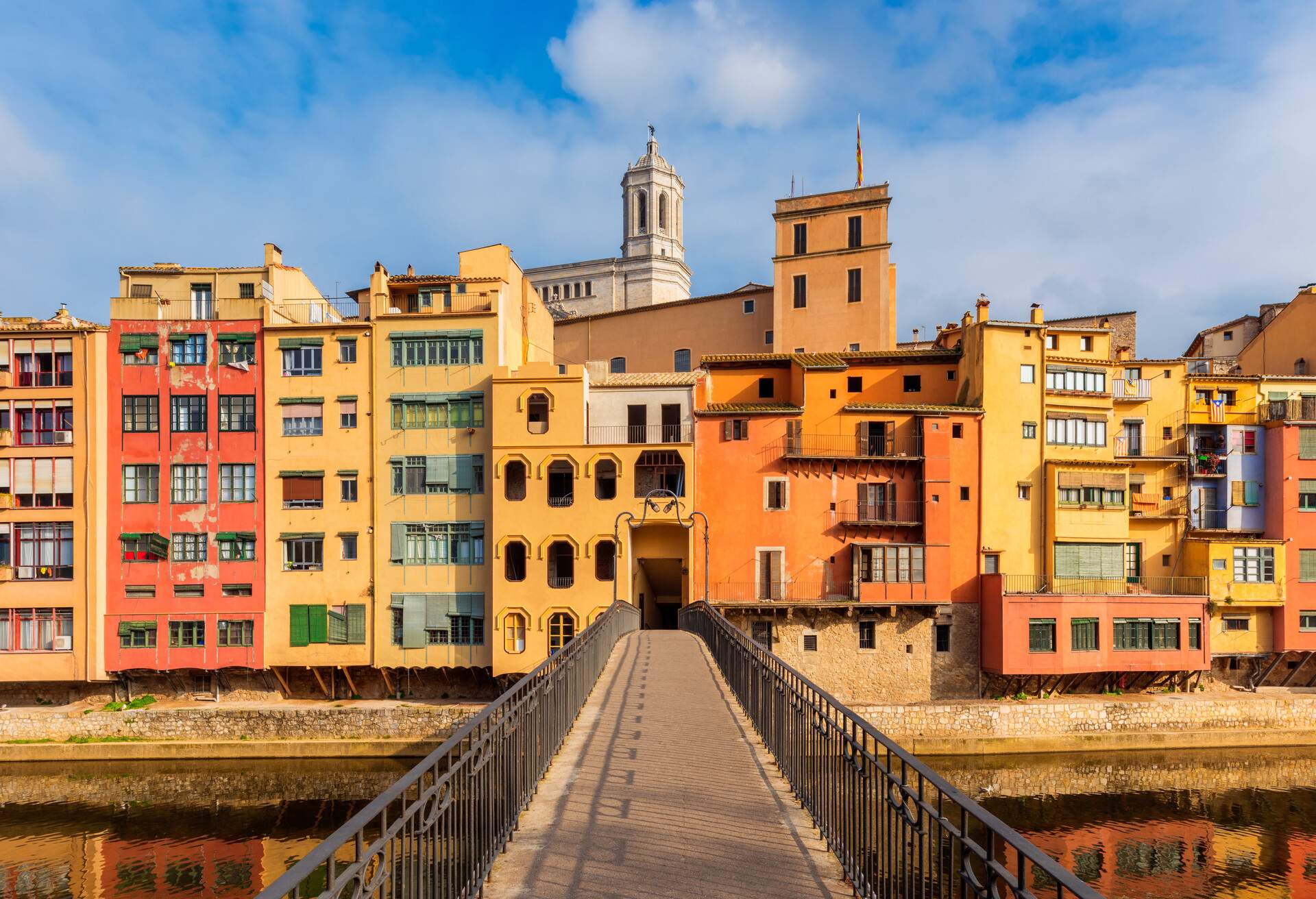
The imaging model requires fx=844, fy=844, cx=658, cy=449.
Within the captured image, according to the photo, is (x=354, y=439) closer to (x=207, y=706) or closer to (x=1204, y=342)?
(x=207, y=706)

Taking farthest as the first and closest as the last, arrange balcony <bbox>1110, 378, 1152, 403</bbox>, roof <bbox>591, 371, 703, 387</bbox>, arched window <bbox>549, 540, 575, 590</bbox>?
balcony <bbox>1110, 378, 1152, 403</bbox> < roof <bbox>591, 371, 703, 387</bbox> < arched window <bbox>549, 540, 575, 590</bbox>

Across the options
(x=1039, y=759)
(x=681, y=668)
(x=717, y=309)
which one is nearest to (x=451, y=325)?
Result: (x=717, y=309)

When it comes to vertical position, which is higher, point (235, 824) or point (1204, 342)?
point (1204, 342)

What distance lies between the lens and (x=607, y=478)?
37562mm

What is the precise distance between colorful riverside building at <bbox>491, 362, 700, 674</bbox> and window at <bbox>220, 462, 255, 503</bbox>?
35.0ft

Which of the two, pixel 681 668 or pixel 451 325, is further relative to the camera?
pixel 451 325

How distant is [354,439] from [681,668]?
24183 mm

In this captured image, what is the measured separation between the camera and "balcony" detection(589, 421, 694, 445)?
124 feet

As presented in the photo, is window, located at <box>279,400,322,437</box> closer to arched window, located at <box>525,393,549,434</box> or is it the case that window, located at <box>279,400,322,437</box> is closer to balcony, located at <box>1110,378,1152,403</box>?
arched window, located at <box>525,393,549,434</box>

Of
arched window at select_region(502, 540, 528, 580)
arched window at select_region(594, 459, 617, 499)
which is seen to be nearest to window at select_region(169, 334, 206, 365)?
arched window at select_region(502, 540, 528, 580)

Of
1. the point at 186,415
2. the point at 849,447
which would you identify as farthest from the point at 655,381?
the point at 186,415

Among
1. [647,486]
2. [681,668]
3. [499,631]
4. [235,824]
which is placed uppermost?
[647,486]

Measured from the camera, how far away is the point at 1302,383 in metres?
40.2

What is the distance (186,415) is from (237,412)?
2.10 meters
